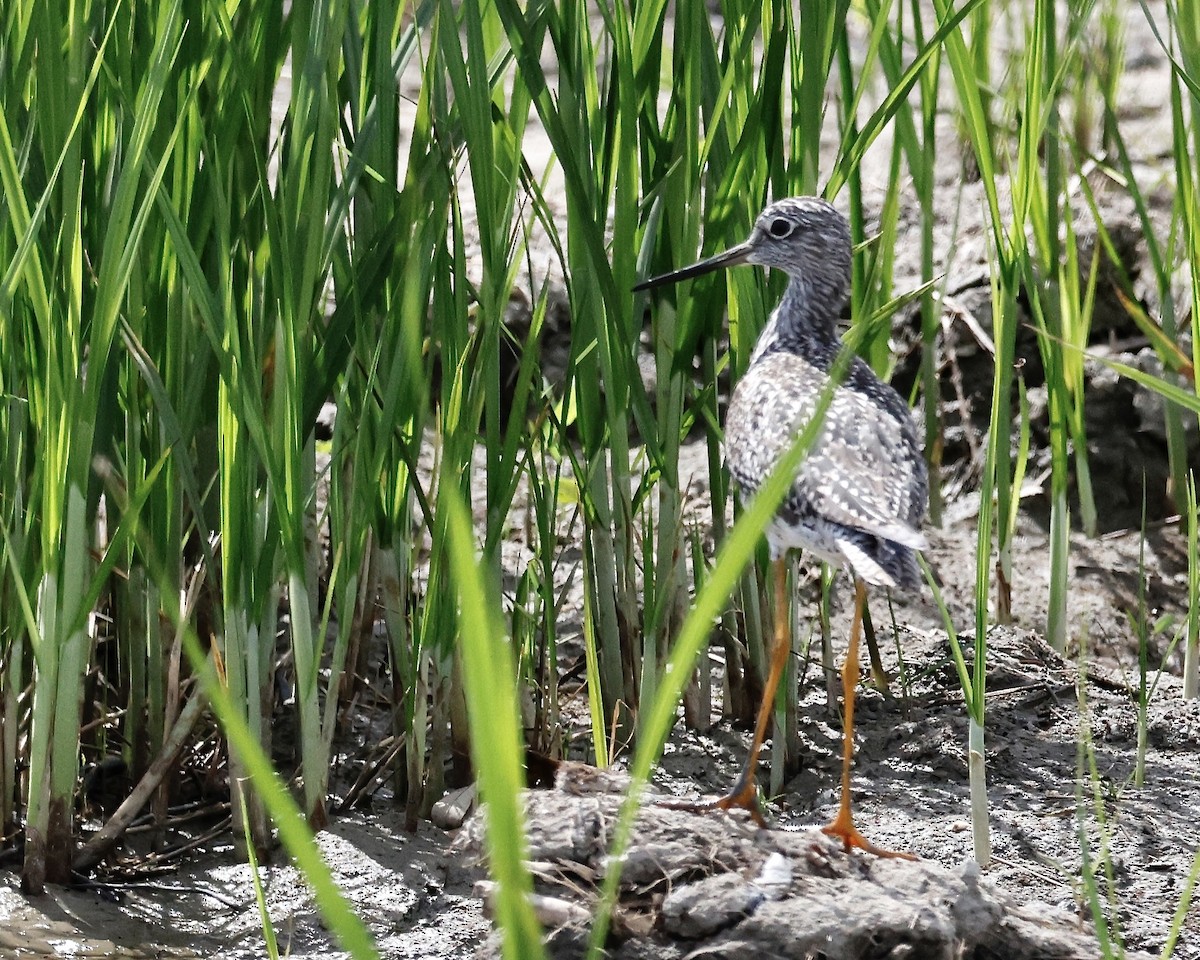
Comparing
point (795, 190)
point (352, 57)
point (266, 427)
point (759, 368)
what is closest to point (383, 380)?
point (266, 427)

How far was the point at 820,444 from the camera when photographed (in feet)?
10.5

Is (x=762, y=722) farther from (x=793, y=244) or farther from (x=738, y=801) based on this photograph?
(x=793, y=244)

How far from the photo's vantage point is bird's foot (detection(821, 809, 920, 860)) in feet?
10.1

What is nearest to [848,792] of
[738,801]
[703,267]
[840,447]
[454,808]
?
[738,801]

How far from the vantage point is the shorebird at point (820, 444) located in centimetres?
299

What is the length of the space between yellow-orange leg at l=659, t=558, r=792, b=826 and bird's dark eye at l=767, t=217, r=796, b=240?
2.42ft

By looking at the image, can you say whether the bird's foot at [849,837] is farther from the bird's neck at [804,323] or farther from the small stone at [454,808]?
the bird's neck at [804,323]

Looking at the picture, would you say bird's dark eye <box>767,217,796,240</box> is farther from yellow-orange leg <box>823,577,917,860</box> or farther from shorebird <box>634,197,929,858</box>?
yellow-orange leg <box>823,577,917,860</box>

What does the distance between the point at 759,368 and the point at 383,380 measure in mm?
875

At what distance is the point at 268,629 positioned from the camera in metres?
3.19

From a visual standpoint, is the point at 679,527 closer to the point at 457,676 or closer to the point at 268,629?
the point at 457,676

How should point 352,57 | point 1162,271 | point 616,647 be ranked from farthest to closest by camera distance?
point 1162,271
point 616,647
point 352,57

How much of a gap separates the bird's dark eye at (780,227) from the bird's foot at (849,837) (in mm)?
1276

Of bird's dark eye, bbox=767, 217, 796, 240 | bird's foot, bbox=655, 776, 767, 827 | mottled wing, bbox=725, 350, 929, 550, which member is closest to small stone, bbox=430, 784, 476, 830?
bird's foot, bbox=655, 776, 767, 827
